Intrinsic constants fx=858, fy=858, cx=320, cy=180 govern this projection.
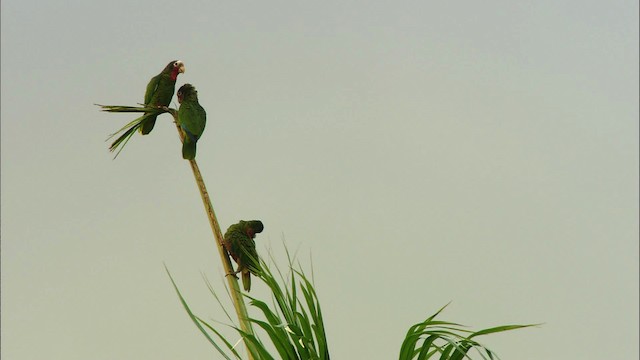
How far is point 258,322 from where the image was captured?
2285mm

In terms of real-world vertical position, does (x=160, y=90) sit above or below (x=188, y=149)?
above

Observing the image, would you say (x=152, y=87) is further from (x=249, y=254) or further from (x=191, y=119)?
(x=249, y=254)

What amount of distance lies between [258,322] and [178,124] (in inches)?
25.0

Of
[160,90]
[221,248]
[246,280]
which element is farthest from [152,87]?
[246,280]

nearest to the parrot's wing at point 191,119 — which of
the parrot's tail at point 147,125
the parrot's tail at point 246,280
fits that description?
the parrot's tail at point 147,125

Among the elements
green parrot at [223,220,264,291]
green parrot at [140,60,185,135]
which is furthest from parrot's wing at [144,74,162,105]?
green parrot at [223,220,264,291]

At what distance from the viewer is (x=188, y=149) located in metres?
2.46

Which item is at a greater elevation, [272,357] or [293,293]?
[293,293]

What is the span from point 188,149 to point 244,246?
0.32 meters

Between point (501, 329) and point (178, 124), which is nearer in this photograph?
point (501, 329)

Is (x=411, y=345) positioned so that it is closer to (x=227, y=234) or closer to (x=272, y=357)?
(x=272, y=357)

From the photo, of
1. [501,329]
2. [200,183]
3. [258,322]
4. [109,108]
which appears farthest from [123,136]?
[501,329]

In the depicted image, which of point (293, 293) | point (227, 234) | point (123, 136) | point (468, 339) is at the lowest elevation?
point (468, 339)

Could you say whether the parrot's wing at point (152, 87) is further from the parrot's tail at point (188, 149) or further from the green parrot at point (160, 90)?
the parrot's tail at point (188, 149)
